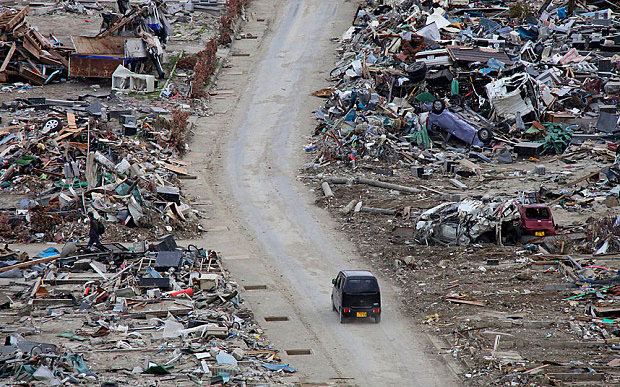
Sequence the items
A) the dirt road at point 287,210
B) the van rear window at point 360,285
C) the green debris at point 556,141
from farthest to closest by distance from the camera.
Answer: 1. the green debris at point 556,141
2. the van rear window at point 360,285
3. the dirt road at point 287,210

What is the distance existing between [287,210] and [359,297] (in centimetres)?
998

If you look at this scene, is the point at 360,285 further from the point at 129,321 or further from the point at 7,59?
the point at 7,59

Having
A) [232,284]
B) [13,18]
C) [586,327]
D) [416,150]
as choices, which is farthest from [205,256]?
[13,18]

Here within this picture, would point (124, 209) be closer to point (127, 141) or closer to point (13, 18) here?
point (127, 141)

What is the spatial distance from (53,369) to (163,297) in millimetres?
5336

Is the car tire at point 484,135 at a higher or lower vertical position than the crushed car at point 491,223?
lower

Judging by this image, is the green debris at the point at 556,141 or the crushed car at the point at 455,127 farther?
the crushed car at the point at 455,127

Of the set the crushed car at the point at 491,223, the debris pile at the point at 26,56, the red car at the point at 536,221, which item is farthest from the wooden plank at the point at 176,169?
the red car at the point at 536,221

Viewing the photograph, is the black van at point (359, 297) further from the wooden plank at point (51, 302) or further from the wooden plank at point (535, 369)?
the wooden plank at point (51, 302)

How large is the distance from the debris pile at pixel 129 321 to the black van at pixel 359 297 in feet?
7.46

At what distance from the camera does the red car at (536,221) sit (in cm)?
2530

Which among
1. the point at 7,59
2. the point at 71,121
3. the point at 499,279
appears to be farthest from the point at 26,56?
the point at 499,279

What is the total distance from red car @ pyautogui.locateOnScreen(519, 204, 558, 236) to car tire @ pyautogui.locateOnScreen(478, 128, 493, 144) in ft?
33.9

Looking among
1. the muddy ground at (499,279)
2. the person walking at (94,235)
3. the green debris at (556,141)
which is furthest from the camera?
the green debris at (556,141)
